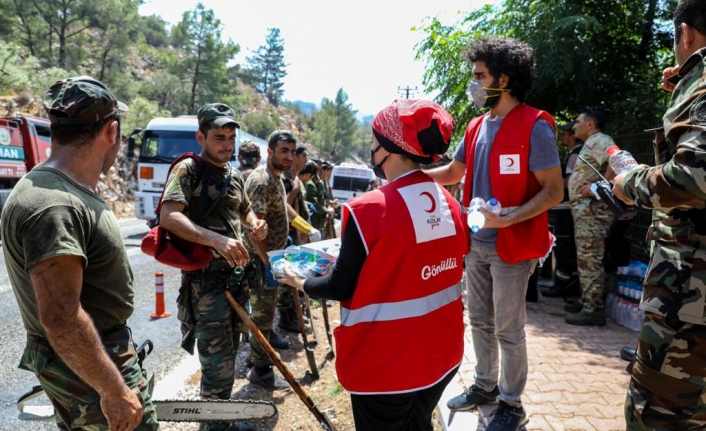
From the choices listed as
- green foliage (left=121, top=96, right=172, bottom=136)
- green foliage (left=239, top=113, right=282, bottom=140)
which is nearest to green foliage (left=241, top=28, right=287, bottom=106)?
green foliage (left=239, top=113, right=282, bottom=140)

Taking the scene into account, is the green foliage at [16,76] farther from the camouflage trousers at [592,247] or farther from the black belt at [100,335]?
the black belt at [100,335]

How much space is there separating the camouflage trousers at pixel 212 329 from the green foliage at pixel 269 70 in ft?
291

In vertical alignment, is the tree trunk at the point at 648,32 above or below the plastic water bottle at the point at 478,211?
above

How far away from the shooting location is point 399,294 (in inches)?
73.8

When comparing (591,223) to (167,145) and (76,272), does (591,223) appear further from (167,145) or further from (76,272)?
(167,145)

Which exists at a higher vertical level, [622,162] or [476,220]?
[622,162]

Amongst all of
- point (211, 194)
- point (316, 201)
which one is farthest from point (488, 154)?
point (316, 201)

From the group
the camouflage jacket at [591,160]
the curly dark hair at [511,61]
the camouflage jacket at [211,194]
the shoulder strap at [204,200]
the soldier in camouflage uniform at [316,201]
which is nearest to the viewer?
the curly dark hair at [511,61]

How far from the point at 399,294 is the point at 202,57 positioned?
46.5m

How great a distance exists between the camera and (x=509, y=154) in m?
2.76

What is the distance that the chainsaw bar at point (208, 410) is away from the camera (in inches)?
106

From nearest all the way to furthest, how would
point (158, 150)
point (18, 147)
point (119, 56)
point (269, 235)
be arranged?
point (269, 235), point (158, 150), point (18, 147), point (119, 56)

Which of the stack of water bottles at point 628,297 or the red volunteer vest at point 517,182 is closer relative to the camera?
the red volunteer vest at point 517,182

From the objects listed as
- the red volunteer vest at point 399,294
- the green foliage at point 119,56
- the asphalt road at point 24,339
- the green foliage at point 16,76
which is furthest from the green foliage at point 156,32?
the red volunteer vest at point 399,294
